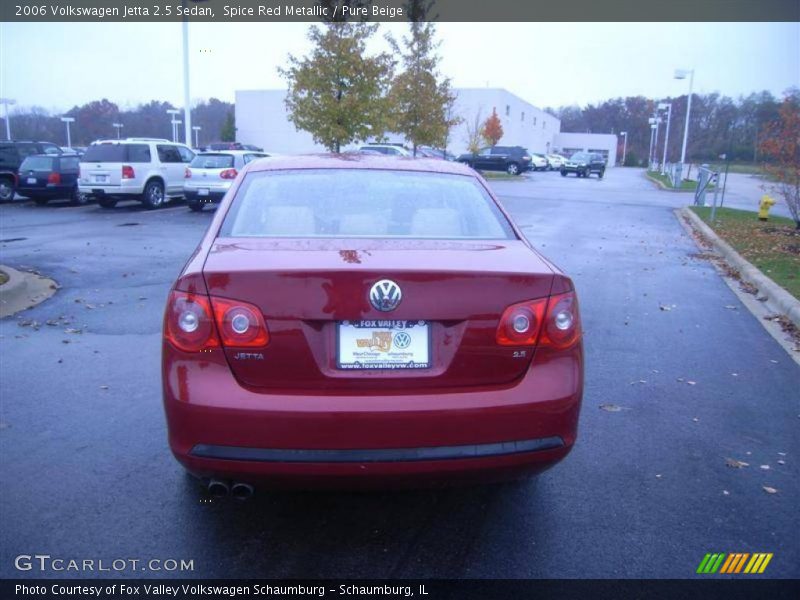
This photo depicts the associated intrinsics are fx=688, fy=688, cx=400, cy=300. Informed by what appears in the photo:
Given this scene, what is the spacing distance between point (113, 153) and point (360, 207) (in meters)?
17.3

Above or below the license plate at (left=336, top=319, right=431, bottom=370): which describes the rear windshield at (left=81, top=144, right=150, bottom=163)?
above

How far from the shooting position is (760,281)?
9.48 meters

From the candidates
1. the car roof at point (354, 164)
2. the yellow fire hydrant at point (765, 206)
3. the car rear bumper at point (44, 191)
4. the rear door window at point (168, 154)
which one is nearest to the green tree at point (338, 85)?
the rear door window at point (168, 154)

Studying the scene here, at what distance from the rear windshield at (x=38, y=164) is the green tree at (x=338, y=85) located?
884cm

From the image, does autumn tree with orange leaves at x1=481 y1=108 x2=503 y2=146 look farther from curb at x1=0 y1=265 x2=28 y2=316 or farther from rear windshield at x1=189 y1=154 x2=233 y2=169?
curb at x1=0 y1=265 x2=28 y2=316

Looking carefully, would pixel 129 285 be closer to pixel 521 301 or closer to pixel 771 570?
pixel 521 301

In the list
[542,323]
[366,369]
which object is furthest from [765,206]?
[366,369]

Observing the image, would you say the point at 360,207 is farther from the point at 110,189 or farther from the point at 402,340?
the point at 110,189

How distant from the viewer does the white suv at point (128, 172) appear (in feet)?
61.3

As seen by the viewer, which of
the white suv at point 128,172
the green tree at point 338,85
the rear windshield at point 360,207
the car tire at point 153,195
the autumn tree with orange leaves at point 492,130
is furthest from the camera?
the autumn tree with orange leaves at point 492,130

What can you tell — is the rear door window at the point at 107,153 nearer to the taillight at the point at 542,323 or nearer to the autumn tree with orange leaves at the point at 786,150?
the autumn tree with orange leaves at the point at 786,150

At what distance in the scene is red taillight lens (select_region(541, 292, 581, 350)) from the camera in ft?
9.62

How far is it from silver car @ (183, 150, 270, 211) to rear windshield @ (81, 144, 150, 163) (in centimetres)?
164

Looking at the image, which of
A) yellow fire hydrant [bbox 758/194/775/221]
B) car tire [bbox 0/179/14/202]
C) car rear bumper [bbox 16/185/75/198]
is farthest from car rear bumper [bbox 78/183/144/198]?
yellow fire hydrant [bbox 758/194/775/221]
